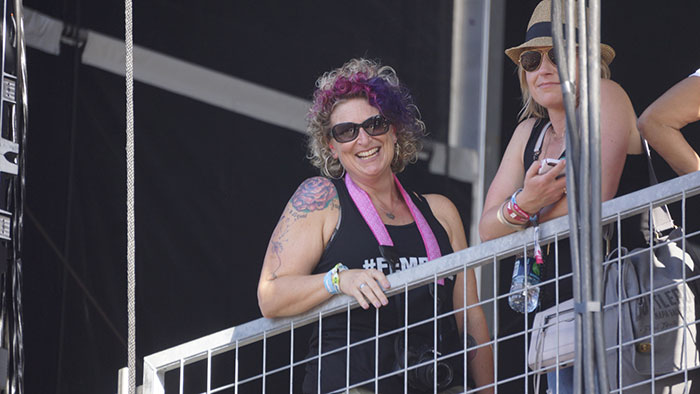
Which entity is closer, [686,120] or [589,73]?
[589,73]

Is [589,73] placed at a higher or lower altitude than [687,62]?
lower

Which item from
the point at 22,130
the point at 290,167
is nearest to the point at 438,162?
the point at 290,167

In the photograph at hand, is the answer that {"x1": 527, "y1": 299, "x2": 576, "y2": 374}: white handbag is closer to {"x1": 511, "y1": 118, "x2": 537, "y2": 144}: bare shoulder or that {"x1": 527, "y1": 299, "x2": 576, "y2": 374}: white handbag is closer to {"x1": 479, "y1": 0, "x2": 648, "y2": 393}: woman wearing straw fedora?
{"x1": 479, "y1": 0, "x2": 648, "y2": 393}: woman wearing straw fedora

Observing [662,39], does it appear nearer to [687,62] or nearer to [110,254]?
[687,62]

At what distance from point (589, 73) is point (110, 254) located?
106 inches

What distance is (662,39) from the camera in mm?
3965

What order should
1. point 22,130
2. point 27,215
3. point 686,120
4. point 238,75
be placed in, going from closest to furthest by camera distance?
point 686,120 → point 22,130 → point 27,215 → point 238,75

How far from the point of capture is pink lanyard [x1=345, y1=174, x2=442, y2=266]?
113 inches

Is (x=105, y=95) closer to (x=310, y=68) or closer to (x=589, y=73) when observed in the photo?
(x=310, y=68)

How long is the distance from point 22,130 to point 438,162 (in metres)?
2.04

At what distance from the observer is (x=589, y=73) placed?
1737mm

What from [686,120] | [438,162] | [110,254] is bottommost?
[686,120]

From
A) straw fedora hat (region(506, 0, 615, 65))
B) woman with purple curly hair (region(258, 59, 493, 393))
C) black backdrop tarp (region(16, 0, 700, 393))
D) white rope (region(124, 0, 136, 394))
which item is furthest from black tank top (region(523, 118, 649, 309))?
black backdrop tarp (region(16, 0, 700, 393))

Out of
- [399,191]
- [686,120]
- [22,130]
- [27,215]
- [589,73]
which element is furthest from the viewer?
[27,215]
